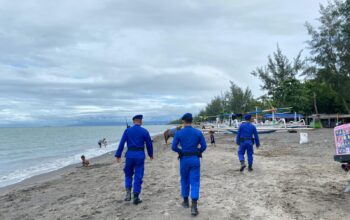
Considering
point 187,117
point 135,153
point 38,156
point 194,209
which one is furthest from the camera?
point 38,156

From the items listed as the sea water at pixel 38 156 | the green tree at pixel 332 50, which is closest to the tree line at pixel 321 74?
the green tree at pixel 332 50

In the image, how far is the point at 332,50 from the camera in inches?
1663

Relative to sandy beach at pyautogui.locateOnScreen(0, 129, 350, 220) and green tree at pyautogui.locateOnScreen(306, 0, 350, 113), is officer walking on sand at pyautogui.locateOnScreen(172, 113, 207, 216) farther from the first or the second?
green tree at pyautogui.locateOnScreen(306, 0, 350, 113)

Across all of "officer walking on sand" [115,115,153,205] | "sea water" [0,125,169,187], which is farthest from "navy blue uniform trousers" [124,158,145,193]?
"sea water" [0,125,169,187]

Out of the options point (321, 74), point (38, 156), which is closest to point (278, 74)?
point (321, 74)

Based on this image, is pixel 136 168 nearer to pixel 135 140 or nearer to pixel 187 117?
pixel 135 140

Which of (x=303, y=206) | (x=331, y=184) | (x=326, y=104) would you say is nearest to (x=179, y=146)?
(x=303, y=206)

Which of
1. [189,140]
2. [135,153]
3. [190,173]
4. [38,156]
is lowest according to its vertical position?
[38,156]

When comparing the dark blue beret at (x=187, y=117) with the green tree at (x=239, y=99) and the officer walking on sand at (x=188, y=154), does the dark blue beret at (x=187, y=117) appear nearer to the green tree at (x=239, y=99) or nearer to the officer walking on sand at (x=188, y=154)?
the officer walking on sand at (x=188, y=154)

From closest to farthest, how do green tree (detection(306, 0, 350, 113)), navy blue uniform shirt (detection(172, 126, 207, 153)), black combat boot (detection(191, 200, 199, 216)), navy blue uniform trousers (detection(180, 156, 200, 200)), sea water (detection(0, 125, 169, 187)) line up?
black combat boot (detection(191, 200, 199, 216)) < navy blue uniform trousers (detection(180, 156, 200, 200)) < navy blue uniform shirt (detection(172, 126, 207, 153)) < sea water (detection(0, 125, 169, 187)) < green tree (detection(306, 0, 350, 113))

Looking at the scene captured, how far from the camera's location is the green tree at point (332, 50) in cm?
4028

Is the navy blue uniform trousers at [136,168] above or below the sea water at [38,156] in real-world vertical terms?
above

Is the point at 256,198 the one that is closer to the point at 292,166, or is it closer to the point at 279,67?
the point at 292,166

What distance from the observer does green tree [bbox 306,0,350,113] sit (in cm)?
4028
